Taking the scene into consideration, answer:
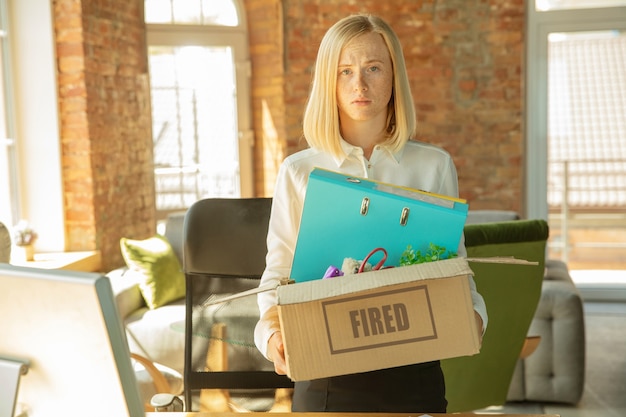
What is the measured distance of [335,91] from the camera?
66.6 inches

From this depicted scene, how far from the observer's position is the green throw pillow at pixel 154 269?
168 inches

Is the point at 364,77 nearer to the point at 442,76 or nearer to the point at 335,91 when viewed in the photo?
the point at 335,91

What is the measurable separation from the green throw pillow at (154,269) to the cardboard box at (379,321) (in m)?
3.06

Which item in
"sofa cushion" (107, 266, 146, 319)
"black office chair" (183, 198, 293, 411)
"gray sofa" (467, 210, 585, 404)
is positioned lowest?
"gray sofa" (467, 210, 585, 404)

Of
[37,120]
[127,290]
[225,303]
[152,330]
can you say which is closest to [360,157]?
[225,303]

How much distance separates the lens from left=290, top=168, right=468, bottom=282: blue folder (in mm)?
1440

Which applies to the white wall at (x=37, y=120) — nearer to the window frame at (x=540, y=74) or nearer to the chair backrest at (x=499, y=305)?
the chair backrest at (x=499, y=305)

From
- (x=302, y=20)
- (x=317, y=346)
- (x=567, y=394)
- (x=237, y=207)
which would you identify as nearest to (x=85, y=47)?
(x=302, y=20)

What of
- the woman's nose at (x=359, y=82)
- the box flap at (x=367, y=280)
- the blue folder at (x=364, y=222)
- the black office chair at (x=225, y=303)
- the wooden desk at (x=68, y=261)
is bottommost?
the wooden desk at (x=68, y=261)

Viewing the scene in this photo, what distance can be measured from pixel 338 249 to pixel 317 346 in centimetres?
26

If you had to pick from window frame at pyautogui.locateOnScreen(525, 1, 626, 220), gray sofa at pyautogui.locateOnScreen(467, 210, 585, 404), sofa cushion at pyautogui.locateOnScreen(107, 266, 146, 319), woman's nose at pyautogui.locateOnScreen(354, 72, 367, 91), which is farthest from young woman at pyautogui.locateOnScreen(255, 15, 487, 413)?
window frame at pyautogui.locateOnScreen(525, 1, 626, 220)

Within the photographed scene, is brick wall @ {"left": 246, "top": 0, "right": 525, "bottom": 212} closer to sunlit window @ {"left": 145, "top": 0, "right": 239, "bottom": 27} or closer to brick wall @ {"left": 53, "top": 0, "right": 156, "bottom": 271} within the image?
sunlit window @ {"left": 145, "top": 0, "right": 239, "bottom": 27}

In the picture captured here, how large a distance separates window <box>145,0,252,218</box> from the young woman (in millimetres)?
4030

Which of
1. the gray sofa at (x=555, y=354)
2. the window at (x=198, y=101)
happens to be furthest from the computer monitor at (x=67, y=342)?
the window at (x=198, y=101)
